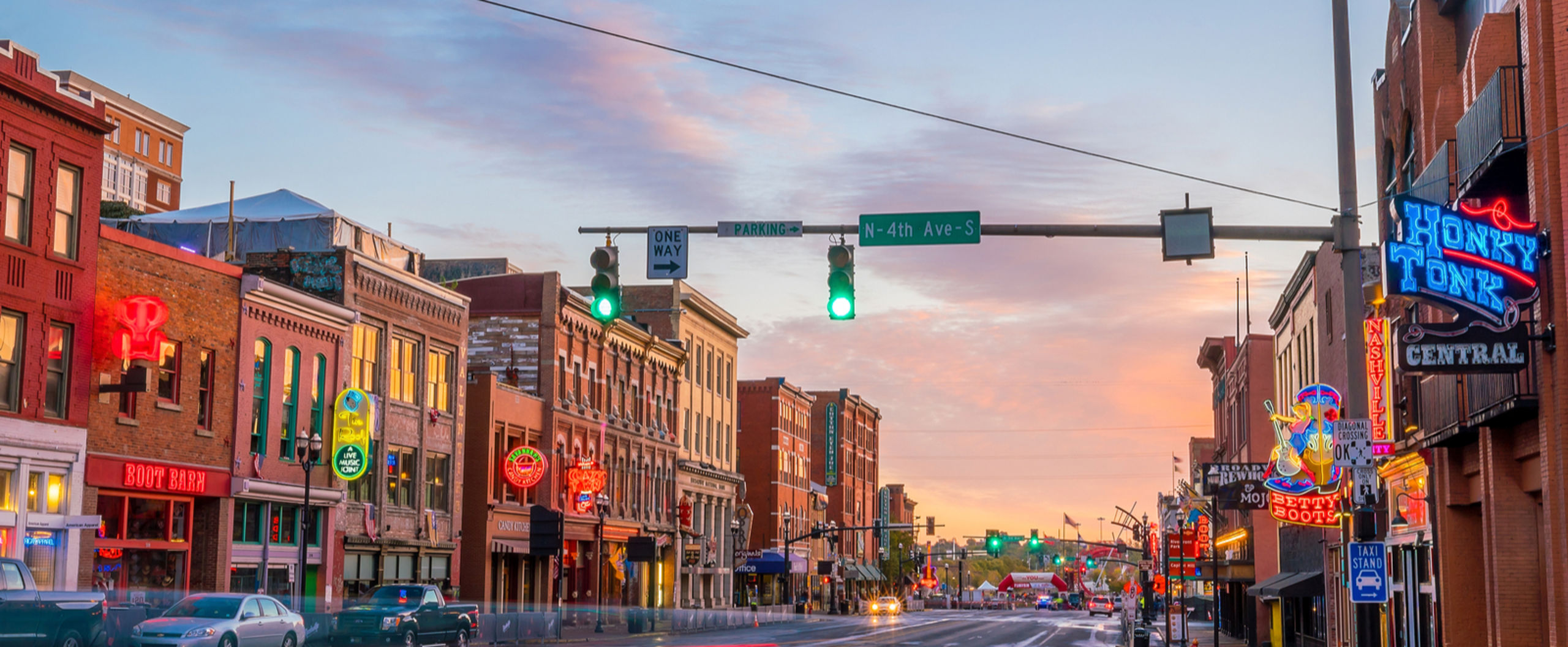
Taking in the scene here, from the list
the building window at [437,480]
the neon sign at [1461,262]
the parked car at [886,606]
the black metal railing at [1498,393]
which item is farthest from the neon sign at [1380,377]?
the parked car at [886,606]

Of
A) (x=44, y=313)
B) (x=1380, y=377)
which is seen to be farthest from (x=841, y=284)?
(x=44, y=313)

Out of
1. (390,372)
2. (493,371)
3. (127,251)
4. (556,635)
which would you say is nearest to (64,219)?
(127,251)

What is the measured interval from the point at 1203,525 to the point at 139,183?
293 ft

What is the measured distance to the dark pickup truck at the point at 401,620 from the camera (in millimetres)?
35688

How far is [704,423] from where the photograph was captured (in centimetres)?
8881

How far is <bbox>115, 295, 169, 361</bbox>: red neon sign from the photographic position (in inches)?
1380

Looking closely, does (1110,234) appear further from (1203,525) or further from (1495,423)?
(1203,525)

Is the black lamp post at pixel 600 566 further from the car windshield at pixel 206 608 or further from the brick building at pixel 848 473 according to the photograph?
the brick building at pixel 848 473

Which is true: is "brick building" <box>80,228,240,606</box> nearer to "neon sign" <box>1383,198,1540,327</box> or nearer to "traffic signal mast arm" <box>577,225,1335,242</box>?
"traffic signal mast arm" <box>577,225,1335,242</box>

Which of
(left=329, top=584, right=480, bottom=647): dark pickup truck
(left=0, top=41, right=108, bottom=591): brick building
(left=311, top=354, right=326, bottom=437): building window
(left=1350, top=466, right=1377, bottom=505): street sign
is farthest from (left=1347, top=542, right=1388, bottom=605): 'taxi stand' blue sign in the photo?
(left=311, top=354, right=326, bottom=437): building window

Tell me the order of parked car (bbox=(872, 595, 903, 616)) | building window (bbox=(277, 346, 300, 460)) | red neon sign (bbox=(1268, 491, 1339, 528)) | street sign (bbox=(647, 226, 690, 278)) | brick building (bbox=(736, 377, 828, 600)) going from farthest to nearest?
→ brick building (bbox=(736, 377, 828, 600))
parked car (bbox=(872, 595, 903, 616))
building window (bbox=(277, 346, 300, 460))
red neon sign (bbox=(1268, 491, 1339, 528))
street sign (bbox=(647, 226, 690, 278))

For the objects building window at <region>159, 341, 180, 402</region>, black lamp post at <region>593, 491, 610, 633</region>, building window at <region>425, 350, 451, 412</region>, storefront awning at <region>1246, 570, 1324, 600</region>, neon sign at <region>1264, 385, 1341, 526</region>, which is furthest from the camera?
black lamp post at <region>593, 491, 610, 633</region>

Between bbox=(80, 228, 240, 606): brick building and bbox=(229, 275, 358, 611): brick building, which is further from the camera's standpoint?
bbox=(229, 275, 358, 611): brick building

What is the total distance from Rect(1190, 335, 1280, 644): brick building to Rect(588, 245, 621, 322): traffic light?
39.4 metres
